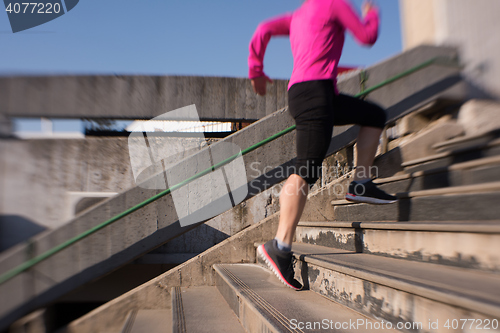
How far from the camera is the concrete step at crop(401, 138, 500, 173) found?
7.21 feet

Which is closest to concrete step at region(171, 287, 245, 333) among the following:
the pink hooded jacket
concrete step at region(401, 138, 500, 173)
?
the pink hooded jacket

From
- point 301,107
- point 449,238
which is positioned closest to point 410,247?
point 449,238

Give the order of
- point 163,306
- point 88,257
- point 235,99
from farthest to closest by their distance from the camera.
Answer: point 235,99 → point 163,306 → point 88,257

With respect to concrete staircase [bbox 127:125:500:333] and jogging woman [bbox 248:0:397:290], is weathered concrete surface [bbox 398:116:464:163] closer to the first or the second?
concrete staircase [bbox 127:125:500:333]

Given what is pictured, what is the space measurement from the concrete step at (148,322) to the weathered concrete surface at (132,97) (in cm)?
A: 214

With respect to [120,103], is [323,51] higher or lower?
lower

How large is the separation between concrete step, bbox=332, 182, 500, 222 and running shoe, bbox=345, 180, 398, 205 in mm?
83

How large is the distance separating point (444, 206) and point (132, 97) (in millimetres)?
3280

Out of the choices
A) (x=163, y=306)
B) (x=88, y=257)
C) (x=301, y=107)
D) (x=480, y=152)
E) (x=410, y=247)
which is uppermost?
(x=301, y=107)

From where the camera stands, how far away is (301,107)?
6.09 ft

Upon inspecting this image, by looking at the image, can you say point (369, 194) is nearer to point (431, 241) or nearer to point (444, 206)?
point (444, 206)

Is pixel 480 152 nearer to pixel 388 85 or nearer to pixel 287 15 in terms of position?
pixel 388 85

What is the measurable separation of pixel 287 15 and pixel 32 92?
120 inches

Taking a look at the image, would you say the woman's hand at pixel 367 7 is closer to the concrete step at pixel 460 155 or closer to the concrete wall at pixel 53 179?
the concrete step at pixel 460 155
